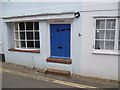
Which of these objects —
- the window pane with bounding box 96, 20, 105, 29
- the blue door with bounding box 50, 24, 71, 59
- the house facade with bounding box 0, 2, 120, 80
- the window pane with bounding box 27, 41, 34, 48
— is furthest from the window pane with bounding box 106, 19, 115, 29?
the window pane with bounding box 27, 41, 34, 48

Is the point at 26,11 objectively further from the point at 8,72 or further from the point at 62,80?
the point at 62,80

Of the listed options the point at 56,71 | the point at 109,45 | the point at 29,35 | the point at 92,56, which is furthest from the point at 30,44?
the point at 109,45

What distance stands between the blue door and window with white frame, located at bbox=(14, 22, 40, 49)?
989 millimetres

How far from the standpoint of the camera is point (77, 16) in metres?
5.60

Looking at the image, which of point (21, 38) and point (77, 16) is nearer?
point (77, 16)

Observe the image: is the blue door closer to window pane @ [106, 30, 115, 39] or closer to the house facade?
the house facade

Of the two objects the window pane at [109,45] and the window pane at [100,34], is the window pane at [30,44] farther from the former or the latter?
the window pane at [109,45]

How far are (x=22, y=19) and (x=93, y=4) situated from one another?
381cm

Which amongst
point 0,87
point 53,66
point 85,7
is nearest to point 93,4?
point 85,7

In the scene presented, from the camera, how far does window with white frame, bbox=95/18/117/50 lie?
5418 millimetres

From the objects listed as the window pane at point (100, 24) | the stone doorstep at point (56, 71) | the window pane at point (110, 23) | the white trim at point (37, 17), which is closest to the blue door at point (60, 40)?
the white trim at point (37, 17)

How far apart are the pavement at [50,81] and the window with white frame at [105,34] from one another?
154cm

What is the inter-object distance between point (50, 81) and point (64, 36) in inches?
96.7

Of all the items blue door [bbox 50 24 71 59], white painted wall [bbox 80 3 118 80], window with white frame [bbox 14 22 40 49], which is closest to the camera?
white painted wall [bbox 80 3 118 80]
